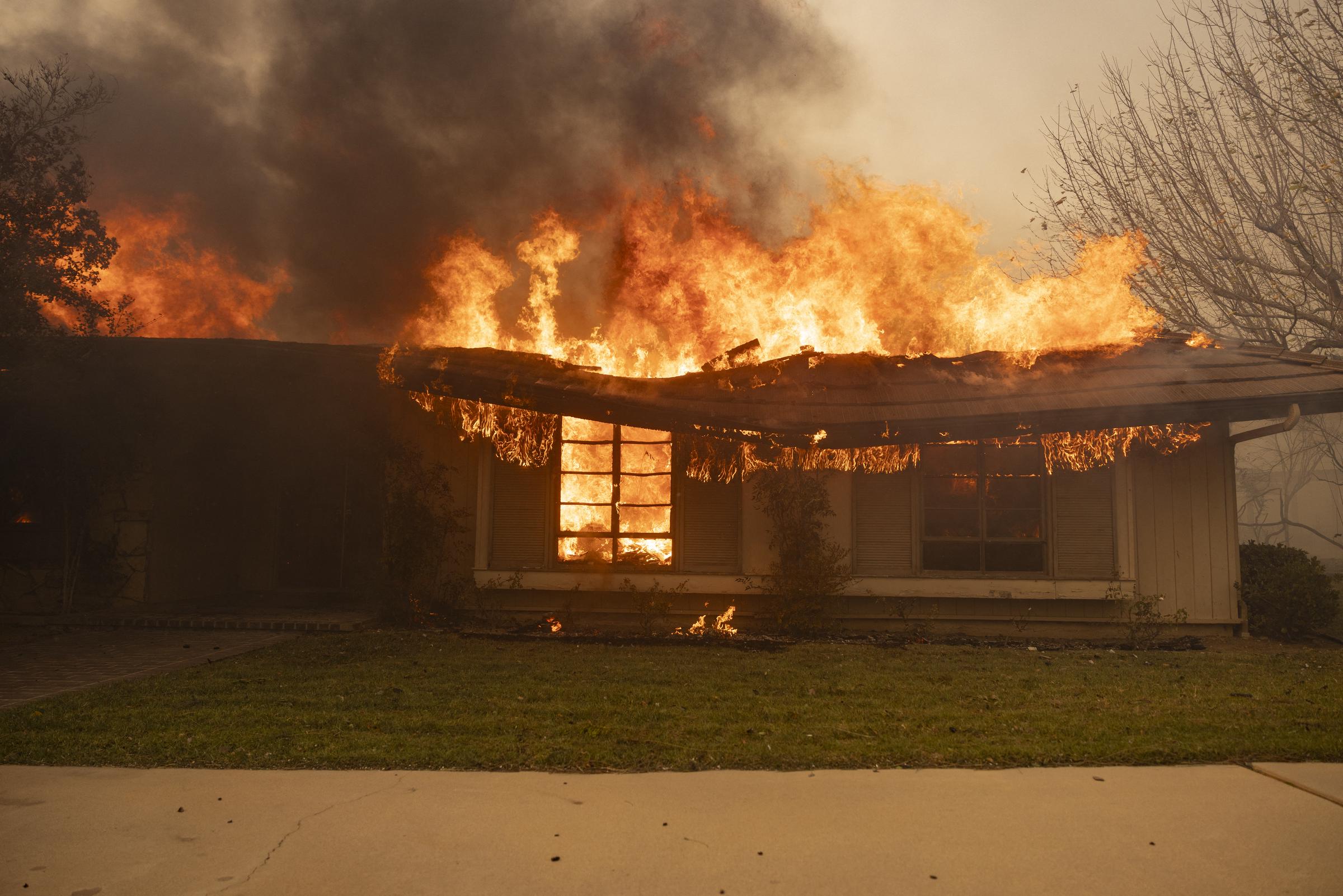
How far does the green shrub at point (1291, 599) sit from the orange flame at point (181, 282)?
15.3 metres

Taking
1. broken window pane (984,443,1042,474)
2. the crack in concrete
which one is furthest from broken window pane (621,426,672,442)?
the crack in concrete

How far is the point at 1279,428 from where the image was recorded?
9508 mm

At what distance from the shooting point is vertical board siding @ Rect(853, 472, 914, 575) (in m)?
10.4

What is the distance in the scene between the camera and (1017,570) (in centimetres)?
1029

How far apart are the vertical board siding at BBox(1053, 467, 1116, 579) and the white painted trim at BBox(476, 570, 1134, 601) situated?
185 millimetres

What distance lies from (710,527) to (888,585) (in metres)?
2.23

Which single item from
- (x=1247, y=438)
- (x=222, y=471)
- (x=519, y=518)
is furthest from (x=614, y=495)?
(x=1247, y=438)

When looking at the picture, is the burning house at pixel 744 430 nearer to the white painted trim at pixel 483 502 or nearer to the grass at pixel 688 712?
the white painted trim at pixel 483 502

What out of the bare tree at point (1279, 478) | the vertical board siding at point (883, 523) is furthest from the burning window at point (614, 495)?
the bare tree at point (1279, 478)

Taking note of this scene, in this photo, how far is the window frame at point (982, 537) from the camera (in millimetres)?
10227

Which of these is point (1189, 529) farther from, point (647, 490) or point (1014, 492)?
point (647, 490)

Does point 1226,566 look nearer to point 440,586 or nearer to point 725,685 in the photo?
point 725,685

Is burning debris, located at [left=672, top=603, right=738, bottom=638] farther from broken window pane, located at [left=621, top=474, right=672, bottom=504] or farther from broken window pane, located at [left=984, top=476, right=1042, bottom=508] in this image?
broken window pane, located at [left=984, top=476, right=1042, bottom=508]

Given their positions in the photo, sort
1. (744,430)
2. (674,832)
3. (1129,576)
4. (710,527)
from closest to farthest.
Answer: (674,832) → (744,430) → (1129,576) → (710,527)
